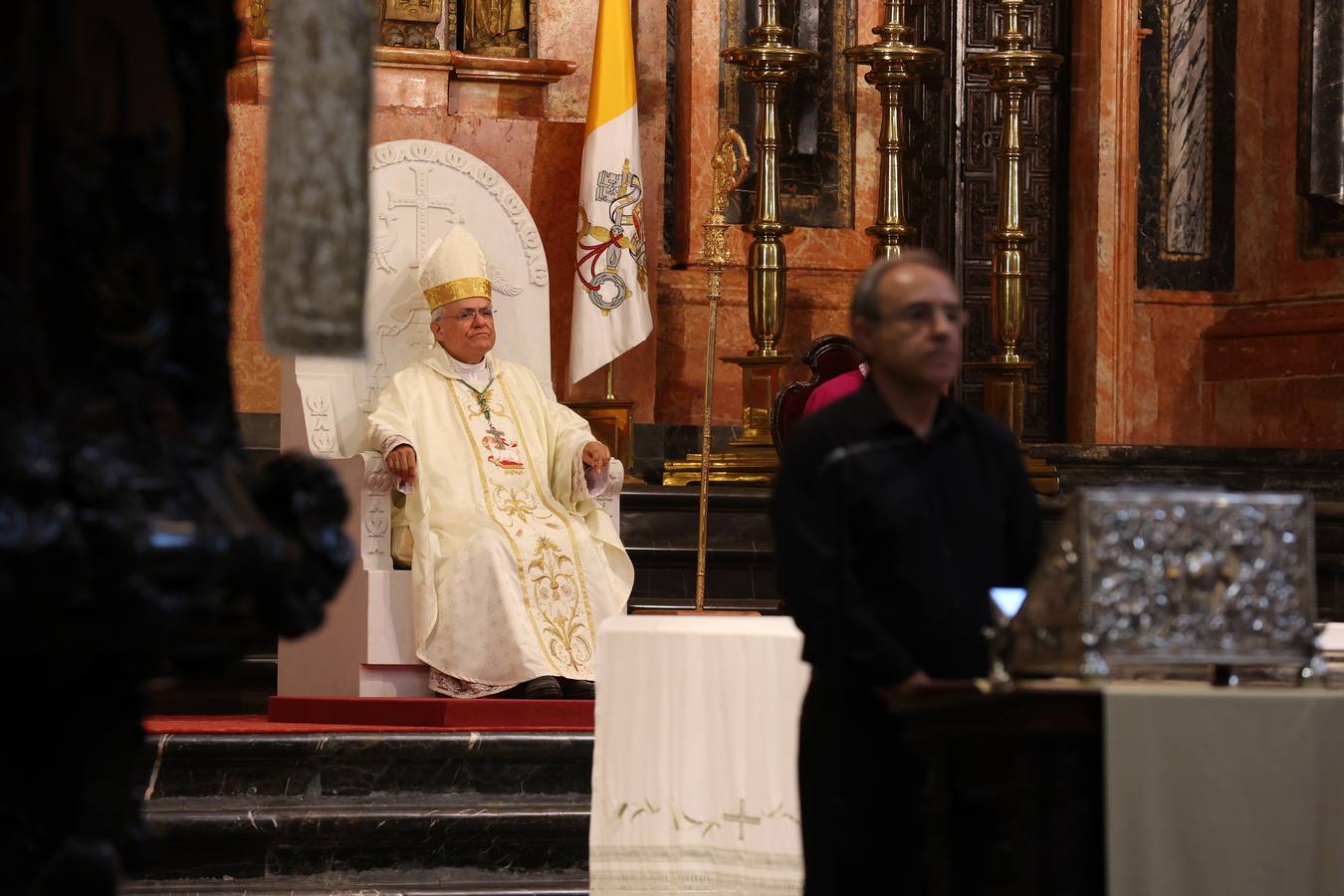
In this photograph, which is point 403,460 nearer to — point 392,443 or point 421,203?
point 392,443

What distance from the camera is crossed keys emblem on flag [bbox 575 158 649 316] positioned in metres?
9.00

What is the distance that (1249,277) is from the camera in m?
10.8

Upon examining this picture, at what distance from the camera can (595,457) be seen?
7.62 m

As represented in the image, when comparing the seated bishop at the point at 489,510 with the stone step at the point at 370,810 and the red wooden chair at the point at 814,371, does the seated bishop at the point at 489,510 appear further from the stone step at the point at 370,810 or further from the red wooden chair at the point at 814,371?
the red wooden chair at the point at 814,371

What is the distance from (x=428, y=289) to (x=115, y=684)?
5.71 metres

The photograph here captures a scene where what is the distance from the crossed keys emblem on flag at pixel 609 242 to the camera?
9.00m

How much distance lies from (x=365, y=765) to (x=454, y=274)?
83.7 inches

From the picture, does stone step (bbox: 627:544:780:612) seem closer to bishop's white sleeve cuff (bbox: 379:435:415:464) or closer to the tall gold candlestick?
bishop's white sleeve cuff (bbox: 379:435:415:464)

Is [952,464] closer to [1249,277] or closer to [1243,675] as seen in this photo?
[1243,675]

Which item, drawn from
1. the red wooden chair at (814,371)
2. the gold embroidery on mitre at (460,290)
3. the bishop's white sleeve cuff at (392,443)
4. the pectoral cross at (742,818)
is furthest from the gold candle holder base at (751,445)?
the pectoral cross at (742,818)

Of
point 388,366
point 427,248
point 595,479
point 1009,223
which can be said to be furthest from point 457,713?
point 1009,223

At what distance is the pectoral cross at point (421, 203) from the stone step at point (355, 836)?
2.73 metres

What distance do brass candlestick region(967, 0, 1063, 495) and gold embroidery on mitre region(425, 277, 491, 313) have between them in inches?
113

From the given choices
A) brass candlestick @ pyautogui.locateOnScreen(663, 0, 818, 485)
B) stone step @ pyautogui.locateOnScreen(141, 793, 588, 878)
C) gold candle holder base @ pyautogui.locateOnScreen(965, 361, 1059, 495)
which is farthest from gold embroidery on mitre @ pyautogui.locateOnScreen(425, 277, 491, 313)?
gold candle holder base @ pyautogui.locateOnScreen(965, 361, 1059, 495)
